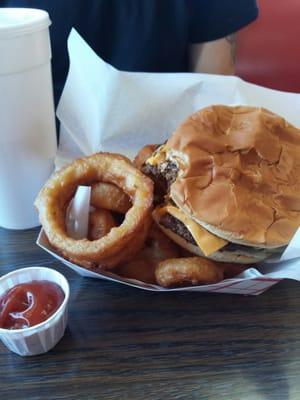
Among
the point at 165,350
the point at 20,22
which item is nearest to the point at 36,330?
the point at 165,350

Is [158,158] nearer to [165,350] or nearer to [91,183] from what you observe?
[91,183]

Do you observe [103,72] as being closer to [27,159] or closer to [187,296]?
[27,159]

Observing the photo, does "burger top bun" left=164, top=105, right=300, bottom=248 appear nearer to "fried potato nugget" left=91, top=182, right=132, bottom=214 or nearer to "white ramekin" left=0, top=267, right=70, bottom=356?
"fried potato nugget" left=91, top=182, right=132, bottom=214

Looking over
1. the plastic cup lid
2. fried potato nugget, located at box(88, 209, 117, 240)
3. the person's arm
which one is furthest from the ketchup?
the person's arm

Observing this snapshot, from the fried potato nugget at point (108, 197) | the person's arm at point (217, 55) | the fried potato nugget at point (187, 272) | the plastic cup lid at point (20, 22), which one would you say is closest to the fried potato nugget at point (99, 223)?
the fried potato nugget at point (108, 197)

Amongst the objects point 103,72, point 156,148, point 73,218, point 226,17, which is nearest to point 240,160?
point 156,148
